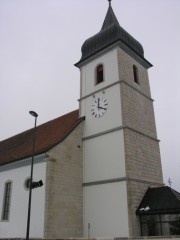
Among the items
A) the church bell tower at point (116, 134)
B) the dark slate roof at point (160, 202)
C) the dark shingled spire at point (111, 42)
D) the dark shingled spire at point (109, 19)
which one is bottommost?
the dark slate roof at point (160, 202)

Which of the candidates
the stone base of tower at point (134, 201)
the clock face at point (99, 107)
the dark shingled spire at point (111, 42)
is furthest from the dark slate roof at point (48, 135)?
the stone base of tower at point (134, 201)

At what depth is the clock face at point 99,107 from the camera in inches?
751

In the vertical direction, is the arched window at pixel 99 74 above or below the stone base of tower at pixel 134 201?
above

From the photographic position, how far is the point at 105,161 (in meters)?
17.4

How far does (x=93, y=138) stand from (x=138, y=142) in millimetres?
3069

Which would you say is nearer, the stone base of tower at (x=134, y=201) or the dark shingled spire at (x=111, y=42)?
the stone base of tower at (x=134, y=201)

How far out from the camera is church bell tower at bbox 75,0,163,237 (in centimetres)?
1582

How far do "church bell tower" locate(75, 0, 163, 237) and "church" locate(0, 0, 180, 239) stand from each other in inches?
2.2

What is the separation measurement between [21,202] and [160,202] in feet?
27.4

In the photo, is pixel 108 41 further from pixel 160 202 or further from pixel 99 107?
pixel 160 202

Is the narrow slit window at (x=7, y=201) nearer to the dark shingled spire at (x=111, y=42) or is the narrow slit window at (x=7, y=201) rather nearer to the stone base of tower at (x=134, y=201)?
the stone base of tower at (x=134, y=201)

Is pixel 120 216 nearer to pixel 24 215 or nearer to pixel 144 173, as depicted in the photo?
pixel 144 173

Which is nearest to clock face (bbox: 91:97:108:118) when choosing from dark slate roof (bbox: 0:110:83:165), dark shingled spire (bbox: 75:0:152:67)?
dark slate roof (bbox: 0:110:83:165)

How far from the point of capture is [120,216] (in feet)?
50.1
